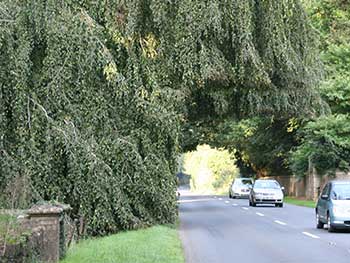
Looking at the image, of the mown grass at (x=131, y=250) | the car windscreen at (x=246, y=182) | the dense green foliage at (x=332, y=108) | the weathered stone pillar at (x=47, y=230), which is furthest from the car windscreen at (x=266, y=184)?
the weathered stone pillar at (x=47, y=230)

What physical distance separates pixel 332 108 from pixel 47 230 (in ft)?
108

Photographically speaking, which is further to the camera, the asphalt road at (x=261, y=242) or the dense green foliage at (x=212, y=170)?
the dense green foliage at (x=212, y=170)

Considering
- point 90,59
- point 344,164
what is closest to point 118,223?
point 90,59

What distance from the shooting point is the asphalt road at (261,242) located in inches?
595

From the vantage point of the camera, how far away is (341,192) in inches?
872

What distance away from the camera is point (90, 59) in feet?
66.0

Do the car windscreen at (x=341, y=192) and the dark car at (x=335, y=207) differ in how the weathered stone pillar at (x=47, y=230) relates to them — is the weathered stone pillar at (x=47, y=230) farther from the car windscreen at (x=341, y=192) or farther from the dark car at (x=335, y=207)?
the car windscreen at (x=341, y=192)

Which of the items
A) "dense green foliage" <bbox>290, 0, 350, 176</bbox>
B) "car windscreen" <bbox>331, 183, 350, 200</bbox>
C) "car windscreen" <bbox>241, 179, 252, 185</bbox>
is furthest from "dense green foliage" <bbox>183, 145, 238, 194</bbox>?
"car windscreen" <bbox>331, 183, 350, 200</bbox>

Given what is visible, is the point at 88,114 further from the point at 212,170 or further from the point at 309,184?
the point at 212,170

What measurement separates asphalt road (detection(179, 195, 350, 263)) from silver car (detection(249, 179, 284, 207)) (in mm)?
13277

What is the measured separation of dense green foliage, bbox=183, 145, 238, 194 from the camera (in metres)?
96.2

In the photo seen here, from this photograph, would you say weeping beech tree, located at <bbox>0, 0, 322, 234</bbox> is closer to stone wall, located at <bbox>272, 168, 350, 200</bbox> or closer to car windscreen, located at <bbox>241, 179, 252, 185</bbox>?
stone wall, located at <bbox>272, 168, 350, 200</bbox>

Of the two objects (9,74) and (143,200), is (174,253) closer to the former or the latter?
(143,200)

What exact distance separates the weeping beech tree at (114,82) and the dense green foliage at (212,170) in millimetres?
67809
